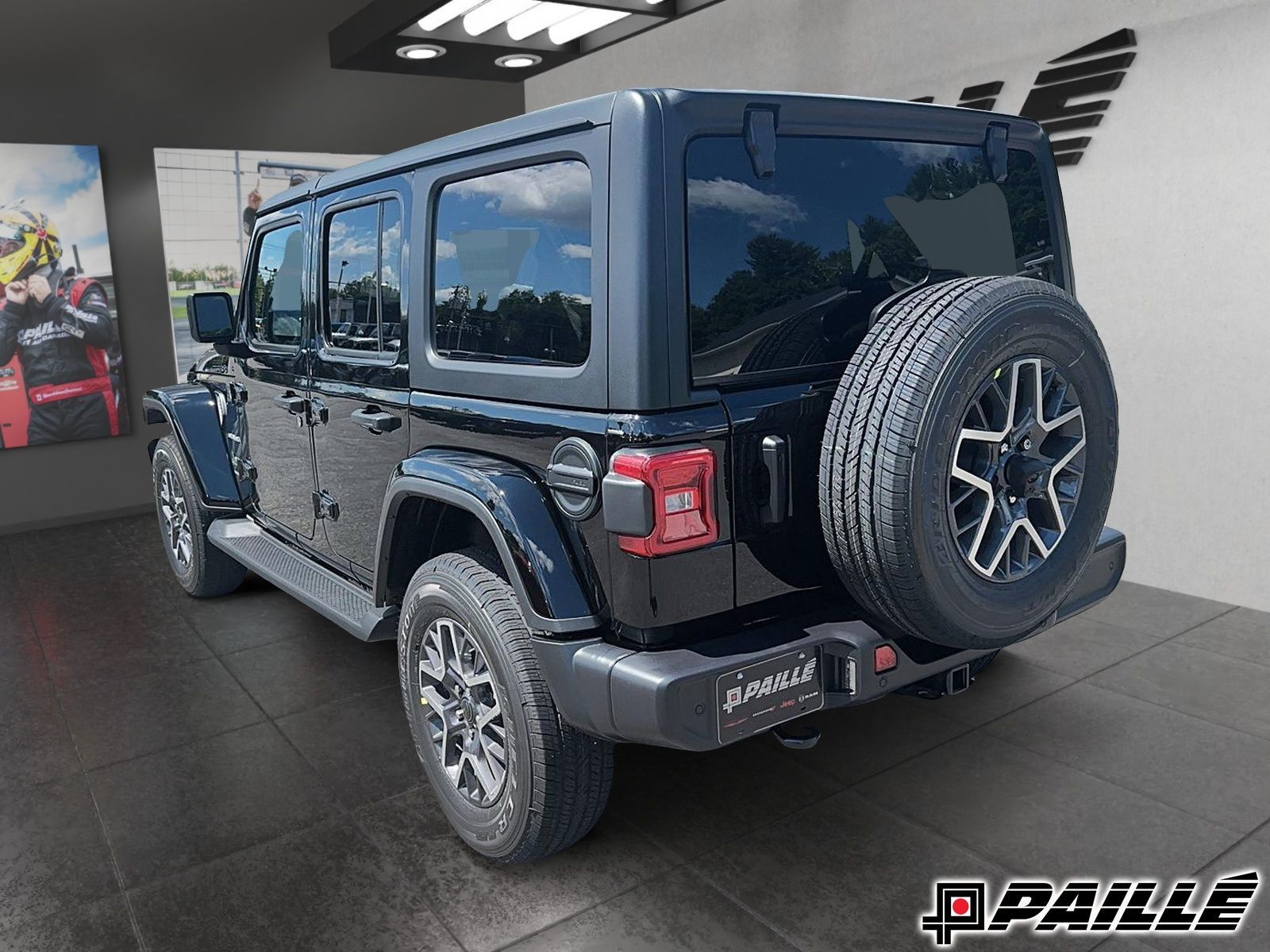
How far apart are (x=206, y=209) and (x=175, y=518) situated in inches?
117

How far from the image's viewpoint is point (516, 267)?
2.42 meters

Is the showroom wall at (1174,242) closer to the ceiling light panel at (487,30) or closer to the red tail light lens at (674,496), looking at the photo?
the ceiling light panel at (487,30)

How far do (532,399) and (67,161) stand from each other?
5574 mm

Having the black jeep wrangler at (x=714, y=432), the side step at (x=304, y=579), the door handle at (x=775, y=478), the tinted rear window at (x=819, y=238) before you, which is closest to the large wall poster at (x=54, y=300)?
the side step at (x=304, y=579)

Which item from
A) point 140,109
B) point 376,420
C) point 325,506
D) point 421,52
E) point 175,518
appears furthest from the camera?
point 140,109

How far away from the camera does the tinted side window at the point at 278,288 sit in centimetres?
365

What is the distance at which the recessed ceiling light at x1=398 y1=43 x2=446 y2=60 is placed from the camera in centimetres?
586

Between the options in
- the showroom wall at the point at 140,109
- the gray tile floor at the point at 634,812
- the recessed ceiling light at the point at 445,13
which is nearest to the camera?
the gray tile floor at the point at 634,812

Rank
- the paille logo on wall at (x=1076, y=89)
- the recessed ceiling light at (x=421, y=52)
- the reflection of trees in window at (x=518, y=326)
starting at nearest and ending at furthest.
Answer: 1. the reflection of trees in window at (x=518, y=326)
2. the paille logo on wall at (x=1076, y=89)
3. the recessed ceiling light at (x=421, y=52)

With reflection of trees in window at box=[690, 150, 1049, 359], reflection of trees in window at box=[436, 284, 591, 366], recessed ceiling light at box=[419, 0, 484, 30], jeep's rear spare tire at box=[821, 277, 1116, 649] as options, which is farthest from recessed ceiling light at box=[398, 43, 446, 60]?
jeep's rear spare tire at box=[821, 277, 1116, 649]

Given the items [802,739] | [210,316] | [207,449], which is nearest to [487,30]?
[210,316]

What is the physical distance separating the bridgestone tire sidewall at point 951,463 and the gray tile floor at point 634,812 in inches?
28.0

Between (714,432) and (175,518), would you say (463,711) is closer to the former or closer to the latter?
(714,432)

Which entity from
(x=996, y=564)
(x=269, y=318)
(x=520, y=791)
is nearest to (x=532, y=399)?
(x=520, y=791)
